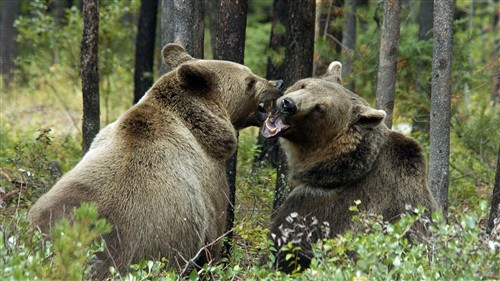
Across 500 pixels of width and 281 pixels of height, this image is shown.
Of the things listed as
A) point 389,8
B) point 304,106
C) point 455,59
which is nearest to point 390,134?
point 304,106

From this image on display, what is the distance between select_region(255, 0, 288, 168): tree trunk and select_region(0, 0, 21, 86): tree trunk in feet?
25.6

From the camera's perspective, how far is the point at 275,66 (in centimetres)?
1452

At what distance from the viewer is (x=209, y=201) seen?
23.3 feet

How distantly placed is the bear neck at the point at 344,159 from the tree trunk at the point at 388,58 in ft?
8.19

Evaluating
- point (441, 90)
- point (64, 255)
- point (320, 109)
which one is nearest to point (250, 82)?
point (320, 109)

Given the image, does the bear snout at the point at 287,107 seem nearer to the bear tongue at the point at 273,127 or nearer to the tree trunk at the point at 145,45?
the bear tongue at the point at 273,127

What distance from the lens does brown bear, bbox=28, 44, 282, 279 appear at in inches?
251

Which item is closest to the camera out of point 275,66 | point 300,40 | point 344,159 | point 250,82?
point 344,159

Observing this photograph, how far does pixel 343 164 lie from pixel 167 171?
156 cm

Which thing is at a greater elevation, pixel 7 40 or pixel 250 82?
pixel 250 82

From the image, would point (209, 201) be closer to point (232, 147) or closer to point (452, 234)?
point (232, 147)

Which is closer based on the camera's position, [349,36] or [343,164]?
[343,164]

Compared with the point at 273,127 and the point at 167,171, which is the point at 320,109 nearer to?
the point at 273,127

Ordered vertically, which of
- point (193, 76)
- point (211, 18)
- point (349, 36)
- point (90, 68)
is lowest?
point (211, 18)
